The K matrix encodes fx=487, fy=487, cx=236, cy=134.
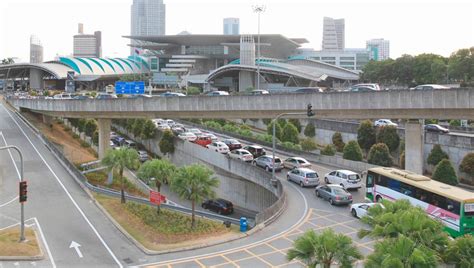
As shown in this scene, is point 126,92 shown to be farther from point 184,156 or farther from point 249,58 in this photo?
point 249,58

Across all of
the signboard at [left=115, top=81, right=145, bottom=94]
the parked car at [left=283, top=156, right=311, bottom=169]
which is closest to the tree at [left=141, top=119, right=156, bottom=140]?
the signboard at [left=115, top=81, right=145, bottom=94]

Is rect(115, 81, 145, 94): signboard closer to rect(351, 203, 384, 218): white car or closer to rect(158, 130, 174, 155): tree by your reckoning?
rect(158, 130, 174, 155): tree

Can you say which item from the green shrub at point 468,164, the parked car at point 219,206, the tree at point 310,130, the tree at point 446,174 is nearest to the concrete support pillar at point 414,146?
the tree at point 446,174

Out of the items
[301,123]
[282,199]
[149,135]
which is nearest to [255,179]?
[282,199]

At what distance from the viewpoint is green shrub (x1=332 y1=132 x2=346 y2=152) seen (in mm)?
66250

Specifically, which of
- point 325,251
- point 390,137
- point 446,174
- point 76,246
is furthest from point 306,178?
point 325,251

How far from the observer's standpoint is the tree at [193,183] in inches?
1205

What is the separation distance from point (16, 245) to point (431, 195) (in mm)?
22741

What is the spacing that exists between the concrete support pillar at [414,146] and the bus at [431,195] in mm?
10016

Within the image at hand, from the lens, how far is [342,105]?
42781 millimetres

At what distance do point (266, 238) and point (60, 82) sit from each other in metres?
172

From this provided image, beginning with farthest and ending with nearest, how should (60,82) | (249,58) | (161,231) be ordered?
(60,82) → (249,58) → (161,231)

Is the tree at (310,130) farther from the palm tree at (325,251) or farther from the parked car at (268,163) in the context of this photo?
the palm tree at (325,251)

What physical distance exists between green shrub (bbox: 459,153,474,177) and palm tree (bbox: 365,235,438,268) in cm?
3686
